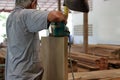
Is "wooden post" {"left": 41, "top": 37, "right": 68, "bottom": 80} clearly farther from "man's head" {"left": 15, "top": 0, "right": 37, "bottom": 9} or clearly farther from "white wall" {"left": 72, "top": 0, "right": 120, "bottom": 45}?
"white wall" {"left": 72, "top": 0, "right": 120, "bottom": 45}

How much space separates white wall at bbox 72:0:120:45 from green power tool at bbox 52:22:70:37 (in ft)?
12.3

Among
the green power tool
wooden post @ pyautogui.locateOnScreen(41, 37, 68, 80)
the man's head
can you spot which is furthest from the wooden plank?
the man's head

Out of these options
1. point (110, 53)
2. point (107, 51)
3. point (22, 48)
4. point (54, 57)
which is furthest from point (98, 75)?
point (107, 51)

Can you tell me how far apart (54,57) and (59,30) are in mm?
289

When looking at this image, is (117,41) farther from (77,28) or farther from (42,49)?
(42,49)

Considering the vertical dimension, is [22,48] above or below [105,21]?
below

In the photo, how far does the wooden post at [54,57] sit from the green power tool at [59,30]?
0.04 metres

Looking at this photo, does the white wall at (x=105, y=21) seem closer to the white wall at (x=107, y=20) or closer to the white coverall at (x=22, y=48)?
the white wall at (x=107, y=20)

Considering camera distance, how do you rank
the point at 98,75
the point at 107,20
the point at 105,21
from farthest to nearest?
the point at 105,21 → the point at 107,20 → the point at 98,75

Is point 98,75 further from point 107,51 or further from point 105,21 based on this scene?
point 105,21

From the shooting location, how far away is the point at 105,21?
243 inches

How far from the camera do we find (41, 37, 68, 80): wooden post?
6.64 ft

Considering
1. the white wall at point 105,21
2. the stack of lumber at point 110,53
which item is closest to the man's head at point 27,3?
the stack of lumber at point 110,53

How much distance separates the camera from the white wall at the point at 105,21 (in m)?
5.64
